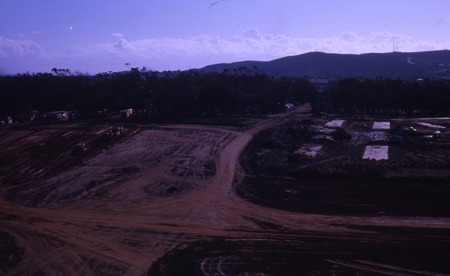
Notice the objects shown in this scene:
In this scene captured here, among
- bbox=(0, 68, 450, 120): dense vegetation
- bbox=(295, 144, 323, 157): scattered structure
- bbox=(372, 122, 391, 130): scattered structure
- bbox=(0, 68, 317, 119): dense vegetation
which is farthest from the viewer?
bbox=(0, 68, 317, 119): dense vegetation

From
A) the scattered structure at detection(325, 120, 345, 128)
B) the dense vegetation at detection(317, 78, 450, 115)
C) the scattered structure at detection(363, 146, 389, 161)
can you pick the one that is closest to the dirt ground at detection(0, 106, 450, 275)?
the scattered structure at detection(363, 146, 389, 161)

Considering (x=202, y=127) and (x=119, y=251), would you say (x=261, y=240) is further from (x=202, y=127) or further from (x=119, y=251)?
(x=202, y=127)

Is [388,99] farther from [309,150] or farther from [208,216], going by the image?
[208,216]

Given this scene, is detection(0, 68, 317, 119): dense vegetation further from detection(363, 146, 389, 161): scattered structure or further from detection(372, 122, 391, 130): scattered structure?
detection(363, 146, 389, 161): scattered structure

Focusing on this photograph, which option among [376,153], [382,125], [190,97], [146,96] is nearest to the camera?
[376,153]

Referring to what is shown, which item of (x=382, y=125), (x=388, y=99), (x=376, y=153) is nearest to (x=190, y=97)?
(x=382, y=125)

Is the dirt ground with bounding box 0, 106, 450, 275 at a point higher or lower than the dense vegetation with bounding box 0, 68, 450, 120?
lower

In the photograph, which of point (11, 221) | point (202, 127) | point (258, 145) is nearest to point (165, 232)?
point (11, 221)
